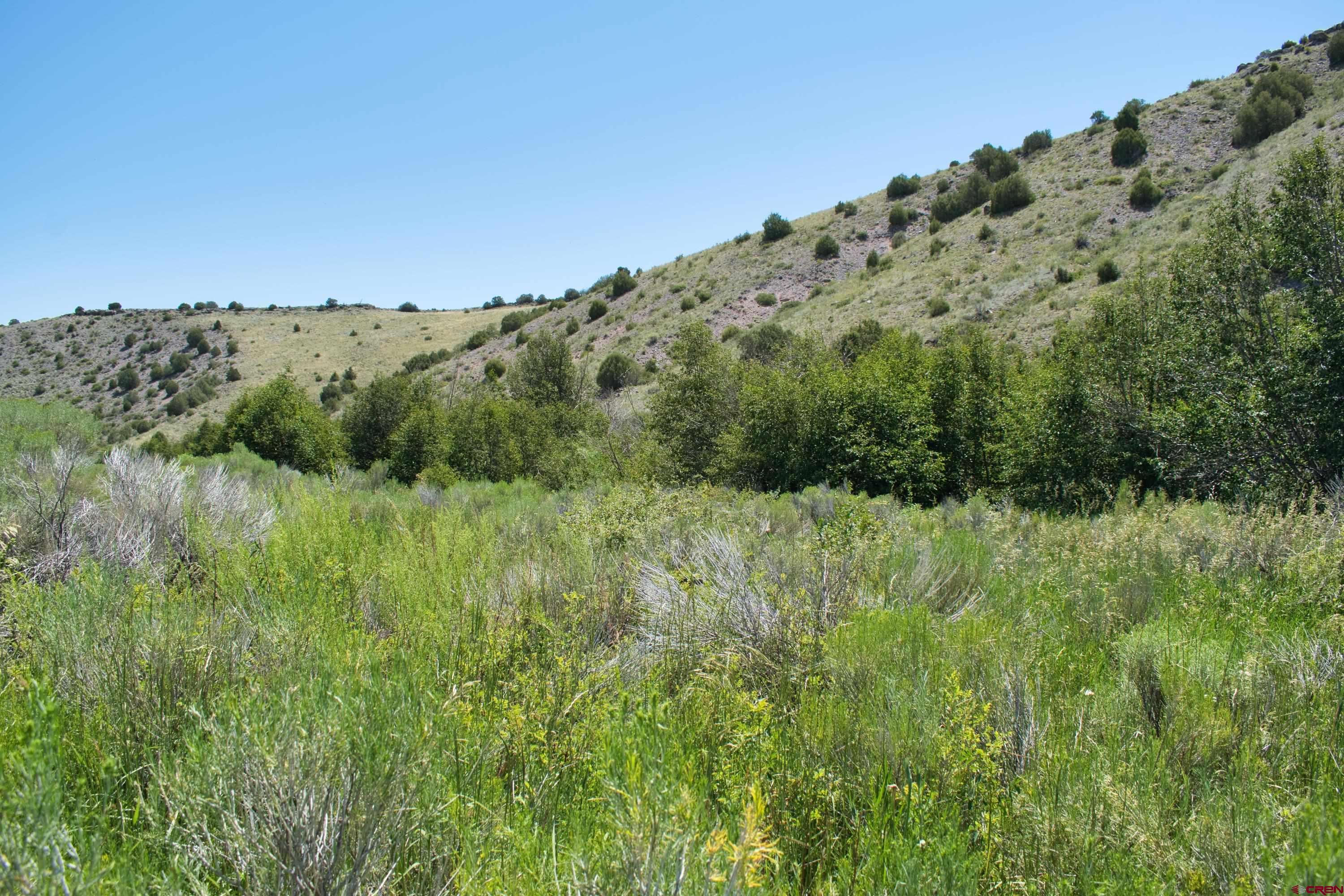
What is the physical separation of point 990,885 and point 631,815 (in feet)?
4.93

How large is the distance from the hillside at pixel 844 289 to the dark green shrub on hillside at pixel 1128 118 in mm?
609

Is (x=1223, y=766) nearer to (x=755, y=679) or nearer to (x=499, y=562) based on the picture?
(x=755, y=679)

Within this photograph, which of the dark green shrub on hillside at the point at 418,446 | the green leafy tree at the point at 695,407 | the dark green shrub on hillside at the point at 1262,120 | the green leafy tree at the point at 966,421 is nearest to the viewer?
the green leafy tree at the point at 966,421

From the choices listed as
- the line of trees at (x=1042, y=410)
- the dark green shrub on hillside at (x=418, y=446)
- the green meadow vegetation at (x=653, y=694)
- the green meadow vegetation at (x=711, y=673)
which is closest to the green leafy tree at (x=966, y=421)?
the line of trees at (x=1042, y=410)

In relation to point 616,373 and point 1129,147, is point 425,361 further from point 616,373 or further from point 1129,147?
point 1129,147

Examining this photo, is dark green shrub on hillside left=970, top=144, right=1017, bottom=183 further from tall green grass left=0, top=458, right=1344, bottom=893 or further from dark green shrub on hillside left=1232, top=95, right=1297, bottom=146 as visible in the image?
tall green grass left=0, top=458, right=1344, bottom=893

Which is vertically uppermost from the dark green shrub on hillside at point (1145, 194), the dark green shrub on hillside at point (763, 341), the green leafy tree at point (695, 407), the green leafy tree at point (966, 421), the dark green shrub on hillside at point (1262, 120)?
the dark green shrub on hillside at point (1262, 120)

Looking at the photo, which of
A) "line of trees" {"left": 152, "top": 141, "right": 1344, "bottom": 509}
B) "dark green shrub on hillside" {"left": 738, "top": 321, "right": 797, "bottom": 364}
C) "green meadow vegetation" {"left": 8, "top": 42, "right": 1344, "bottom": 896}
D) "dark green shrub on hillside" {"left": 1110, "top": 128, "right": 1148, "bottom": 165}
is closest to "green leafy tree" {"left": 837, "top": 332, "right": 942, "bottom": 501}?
"line of trees" {"left": 152, "top": 141, "right": 1344, "bottom": 509}

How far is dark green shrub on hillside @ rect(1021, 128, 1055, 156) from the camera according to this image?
43.8m

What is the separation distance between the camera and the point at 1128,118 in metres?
38.5

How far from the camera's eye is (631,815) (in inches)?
68.2

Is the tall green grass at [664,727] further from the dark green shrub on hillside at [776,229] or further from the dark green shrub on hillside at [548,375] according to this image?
the dark green shrub on hillside at [776,229]

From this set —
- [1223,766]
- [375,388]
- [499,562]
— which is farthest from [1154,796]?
[375,388]

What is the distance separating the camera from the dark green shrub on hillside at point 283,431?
2455 cm
